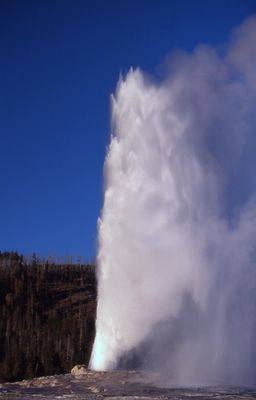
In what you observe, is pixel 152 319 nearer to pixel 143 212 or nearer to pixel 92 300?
pixel 143 212

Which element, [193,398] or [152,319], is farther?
[152,319]

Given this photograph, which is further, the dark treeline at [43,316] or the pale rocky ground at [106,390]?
the dark treeline at [43,316]

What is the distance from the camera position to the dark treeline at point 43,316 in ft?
131

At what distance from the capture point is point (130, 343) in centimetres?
1802

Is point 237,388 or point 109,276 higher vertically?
point 109,276

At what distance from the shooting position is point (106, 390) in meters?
12.3

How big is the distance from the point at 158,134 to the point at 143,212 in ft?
8.82

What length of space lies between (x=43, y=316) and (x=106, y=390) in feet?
196

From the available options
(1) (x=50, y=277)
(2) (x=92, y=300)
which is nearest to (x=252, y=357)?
(2) (x=92, y=300)

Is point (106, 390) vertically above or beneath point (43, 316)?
beneath

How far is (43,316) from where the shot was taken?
232 feet

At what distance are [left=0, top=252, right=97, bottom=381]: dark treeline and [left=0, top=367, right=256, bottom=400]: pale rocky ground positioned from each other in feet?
73.4

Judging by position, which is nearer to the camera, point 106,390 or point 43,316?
point 106,390

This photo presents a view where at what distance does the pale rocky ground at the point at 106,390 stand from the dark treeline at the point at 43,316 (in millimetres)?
22371
